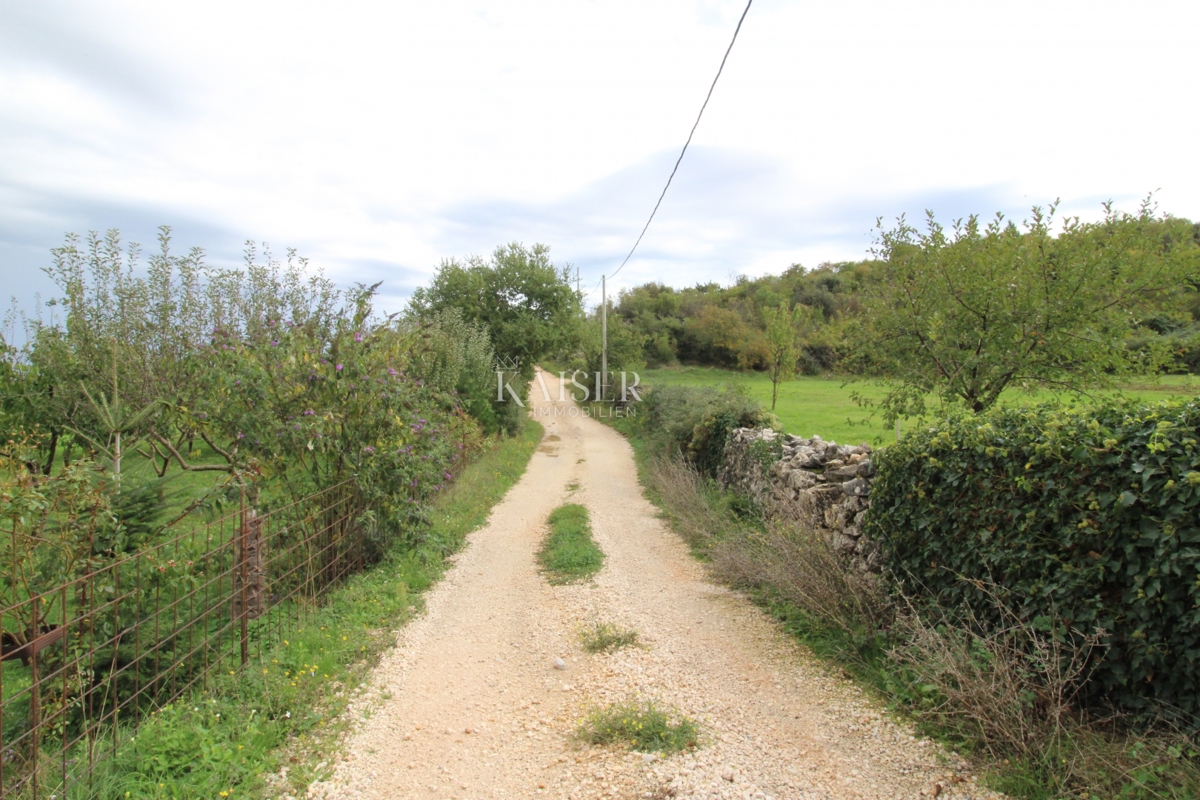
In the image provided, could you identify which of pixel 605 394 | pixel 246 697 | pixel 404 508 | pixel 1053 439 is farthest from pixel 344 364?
pixel 605 394

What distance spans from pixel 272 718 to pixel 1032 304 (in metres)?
7.93

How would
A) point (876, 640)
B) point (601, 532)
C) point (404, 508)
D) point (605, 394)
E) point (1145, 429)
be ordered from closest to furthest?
point (1145, 429), point (876, 640), point (404, 508), point (601, 532), point (605, 394)

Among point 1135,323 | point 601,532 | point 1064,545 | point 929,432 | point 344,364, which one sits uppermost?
point 1135,323

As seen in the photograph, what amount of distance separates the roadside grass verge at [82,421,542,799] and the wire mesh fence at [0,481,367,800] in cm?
15

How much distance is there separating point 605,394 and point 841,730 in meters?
27.6

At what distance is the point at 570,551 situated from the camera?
8.23 m

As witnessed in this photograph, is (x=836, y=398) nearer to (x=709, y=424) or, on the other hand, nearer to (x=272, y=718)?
(x=709, y=424)

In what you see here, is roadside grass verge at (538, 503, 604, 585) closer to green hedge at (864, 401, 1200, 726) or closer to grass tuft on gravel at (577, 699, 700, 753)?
grass tuft on gravel at (577, 699, 700, 753)

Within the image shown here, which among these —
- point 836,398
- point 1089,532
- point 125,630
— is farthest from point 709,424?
point 836,398

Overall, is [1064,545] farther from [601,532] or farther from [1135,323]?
[601,532]

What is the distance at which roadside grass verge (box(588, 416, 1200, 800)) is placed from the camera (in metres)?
2.89

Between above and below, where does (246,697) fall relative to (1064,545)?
below

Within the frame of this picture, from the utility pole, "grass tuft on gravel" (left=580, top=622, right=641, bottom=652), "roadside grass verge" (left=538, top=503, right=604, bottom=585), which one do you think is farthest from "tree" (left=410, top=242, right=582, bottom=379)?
"grass tuft on gravel" (left=580, top=622, right=641, bottom=652)

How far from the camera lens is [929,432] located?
4.75 metres
